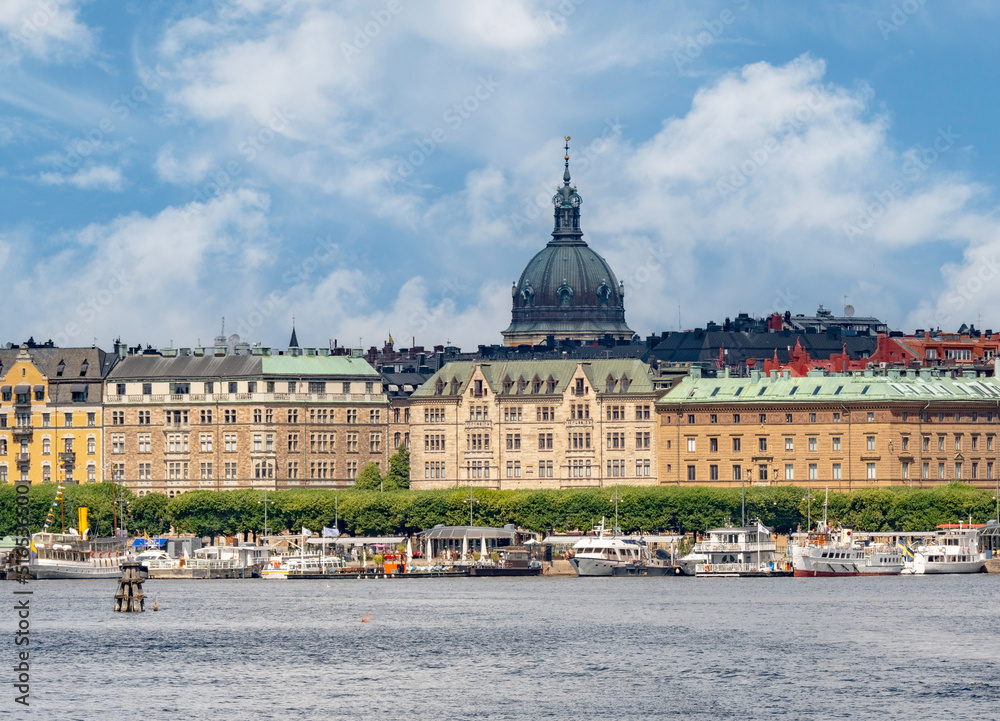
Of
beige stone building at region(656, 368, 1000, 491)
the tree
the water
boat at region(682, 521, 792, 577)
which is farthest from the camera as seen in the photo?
the tree

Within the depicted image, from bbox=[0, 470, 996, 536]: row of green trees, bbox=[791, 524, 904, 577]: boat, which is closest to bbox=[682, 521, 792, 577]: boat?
bbox=[791, 524, 904, 577]: boat

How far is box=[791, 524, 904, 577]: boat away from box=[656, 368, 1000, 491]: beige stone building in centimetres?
1984

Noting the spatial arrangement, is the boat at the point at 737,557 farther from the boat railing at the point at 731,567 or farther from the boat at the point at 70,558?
the boat at the point at 70,558


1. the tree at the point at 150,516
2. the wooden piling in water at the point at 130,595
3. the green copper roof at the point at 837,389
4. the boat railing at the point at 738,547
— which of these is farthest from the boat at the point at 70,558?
the green copper roof at the point at 837,389

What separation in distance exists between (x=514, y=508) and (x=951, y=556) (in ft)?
93.7

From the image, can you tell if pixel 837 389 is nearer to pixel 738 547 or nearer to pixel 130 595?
pixel 738 547

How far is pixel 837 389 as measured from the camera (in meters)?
191

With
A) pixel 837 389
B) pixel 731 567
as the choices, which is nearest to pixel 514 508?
pixel 837 389

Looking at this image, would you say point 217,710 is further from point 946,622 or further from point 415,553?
point 415,553

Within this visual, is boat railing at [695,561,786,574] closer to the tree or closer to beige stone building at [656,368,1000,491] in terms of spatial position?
beige stone building at [656,368,1000,491]

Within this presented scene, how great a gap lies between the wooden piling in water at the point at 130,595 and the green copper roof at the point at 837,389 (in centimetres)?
6120

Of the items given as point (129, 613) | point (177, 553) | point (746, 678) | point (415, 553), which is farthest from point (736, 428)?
point (746, 678)

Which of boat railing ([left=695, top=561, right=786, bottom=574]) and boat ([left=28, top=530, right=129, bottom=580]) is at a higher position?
boat ([left=28, top=530, right=129, bottom=580])

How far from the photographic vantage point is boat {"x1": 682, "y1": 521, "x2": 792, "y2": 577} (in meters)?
165
